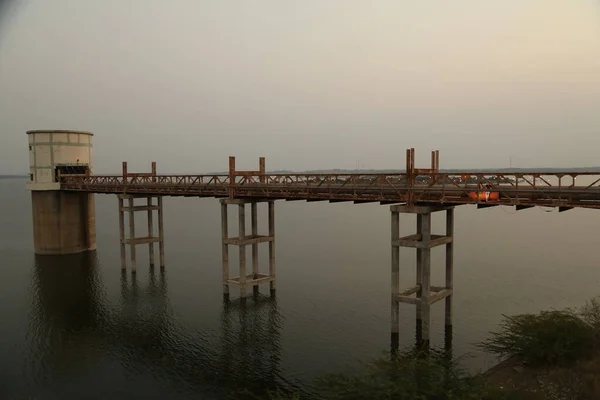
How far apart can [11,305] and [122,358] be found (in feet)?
48.3

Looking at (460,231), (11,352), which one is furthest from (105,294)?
(460,231)

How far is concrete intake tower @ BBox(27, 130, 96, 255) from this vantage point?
4859 centimetres

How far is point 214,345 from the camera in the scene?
84.4 feet

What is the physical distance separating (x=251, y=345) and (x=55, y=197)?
33188mm

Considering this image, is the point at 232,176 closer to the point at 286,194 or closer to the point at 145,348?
the point at 286,194

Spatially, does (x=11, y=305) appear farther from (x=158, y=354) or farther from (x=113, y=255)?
(x=113, y=255)

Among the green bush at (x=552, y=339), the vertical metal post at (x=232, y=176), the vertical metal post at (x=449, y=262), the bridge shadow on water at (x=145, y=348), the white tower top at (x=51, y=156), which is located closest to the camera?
the green bush at (x=552, y=339)

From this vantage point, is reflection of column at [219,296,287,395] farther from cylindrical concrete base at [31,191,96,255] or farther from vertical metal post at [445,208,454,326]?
cylindrical concrete base at [31,191,96,255]

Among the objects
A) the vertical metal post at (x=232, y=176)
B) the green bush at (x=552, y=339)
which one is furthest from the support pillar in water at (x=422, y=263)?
the vertical metal post at (x=232, y=176)

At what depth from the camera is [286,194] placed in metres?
29.4

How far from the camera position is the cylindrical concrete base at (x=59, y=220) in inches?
1913

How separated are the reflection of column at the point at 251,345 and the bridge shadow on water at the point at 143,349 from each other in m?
0.05

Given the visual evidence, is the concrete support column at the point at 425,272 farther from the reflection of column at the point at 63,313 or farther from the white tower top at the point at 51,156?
the white tower top at the point at 51,156

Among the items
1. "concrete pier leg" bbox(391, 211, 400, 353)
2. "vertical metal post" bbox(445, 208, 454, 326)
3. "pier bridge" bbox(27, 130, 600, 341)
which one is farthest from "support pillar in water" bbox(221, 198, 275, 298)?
"vertical metal post" bbox(445, 208, 454, 326)
